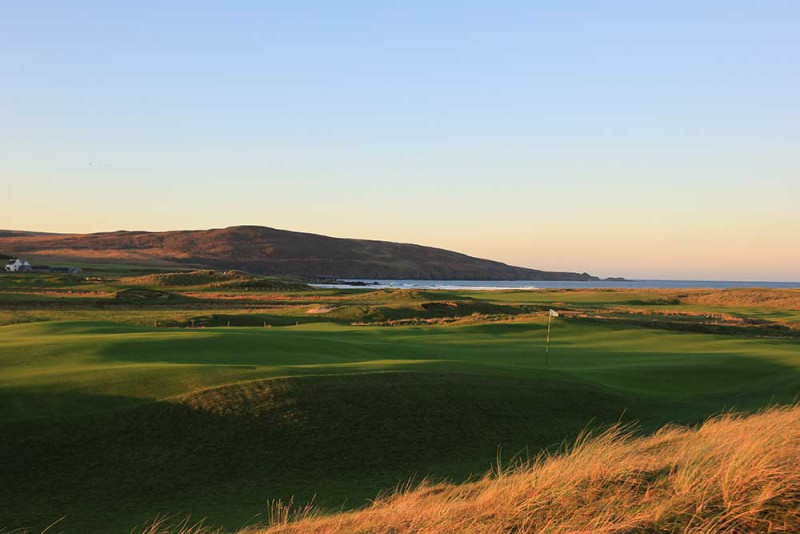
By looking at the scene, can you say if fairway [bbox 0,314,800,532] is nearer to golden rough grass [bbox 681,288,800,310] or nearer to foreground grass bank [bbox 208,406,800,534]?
foreground grass bank [bbox 208,406,800,534]

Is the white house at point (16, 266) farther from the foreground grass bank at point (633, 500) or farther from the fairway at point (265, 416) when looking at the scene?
the foreground grass bank at point (633, 500)

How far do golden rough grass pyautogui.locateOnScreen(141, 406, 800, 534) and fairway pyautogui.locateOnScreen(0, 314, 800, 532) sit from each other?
16.3 ft

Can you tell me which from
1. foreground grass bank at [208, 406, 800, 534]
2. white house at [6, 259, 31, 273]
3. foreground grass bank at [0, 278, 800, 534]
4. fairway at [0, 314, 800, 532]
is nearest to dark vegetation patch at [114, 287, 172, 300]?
foreground grass bank at [0, 278, 800, 534]

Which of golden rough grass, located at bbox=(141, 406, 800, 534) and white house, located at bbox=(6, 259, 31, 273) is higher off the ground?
white house, located at bbox=(6, 259, 31, 273)

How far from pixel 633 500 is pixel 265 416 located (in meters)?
10.5

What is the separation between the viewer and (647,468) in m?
8.96

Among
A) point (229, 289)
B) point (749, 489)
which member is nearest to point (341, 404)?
point (749, 489)

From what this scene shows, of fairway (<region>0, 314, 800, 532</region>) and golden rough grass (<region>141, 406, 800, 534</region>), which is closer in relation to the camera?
golden rough grass (<region>141, 406, 800, 534</region>)

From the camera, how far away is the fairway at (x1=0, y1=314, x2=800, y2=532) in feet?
44.9

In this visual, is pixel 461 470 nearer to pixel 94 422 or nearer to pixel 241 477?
pixel 241 477

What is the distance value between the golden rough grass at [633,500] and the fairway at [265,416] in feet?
16.3

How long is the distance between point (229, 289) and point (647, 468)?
99.6 metres

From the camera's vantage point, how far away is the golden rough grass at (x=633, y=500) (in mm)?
7164

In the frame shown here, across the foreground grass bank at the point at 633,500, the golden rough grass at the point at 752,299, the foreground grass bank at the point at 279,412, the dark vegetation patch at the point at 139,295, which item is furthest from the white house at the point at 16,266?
the foreground grass bank at the point at 633,500
